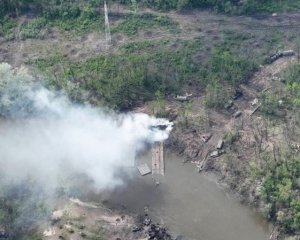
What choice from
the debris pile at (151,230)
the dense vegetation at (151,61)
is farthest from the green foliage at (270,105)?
the debris pile at (151,230)

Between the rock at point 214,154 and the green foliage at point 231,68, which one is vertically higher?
the green foliage at point 231,68

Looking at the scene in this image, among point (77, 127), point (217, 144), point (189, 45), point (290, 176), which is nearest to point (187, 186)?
A: point (217, 144)

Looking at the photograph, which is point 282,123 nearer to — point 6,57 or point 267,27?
point 267,27

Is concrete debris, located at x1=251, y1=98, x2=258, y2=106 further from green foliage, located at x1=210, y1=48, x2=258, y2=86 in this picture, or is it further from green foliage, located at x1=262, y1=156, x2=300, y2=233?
green foliage, located at x1=262, y1=156, x2=300, y2=233

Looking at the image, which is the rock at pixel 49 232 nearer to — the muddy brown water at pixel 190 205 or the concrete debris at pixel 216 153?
the muddy brown water at pixel 190 205

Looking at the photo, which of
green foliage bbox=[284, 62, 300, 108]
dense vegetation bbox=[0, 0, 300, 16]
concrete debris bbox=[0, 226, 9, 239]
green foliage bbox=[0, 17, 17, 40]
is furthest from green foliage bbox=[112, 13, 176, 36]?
concrete debris bbox=[0, 226, 9, 239]

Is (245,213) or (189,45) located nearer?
(245,213)
